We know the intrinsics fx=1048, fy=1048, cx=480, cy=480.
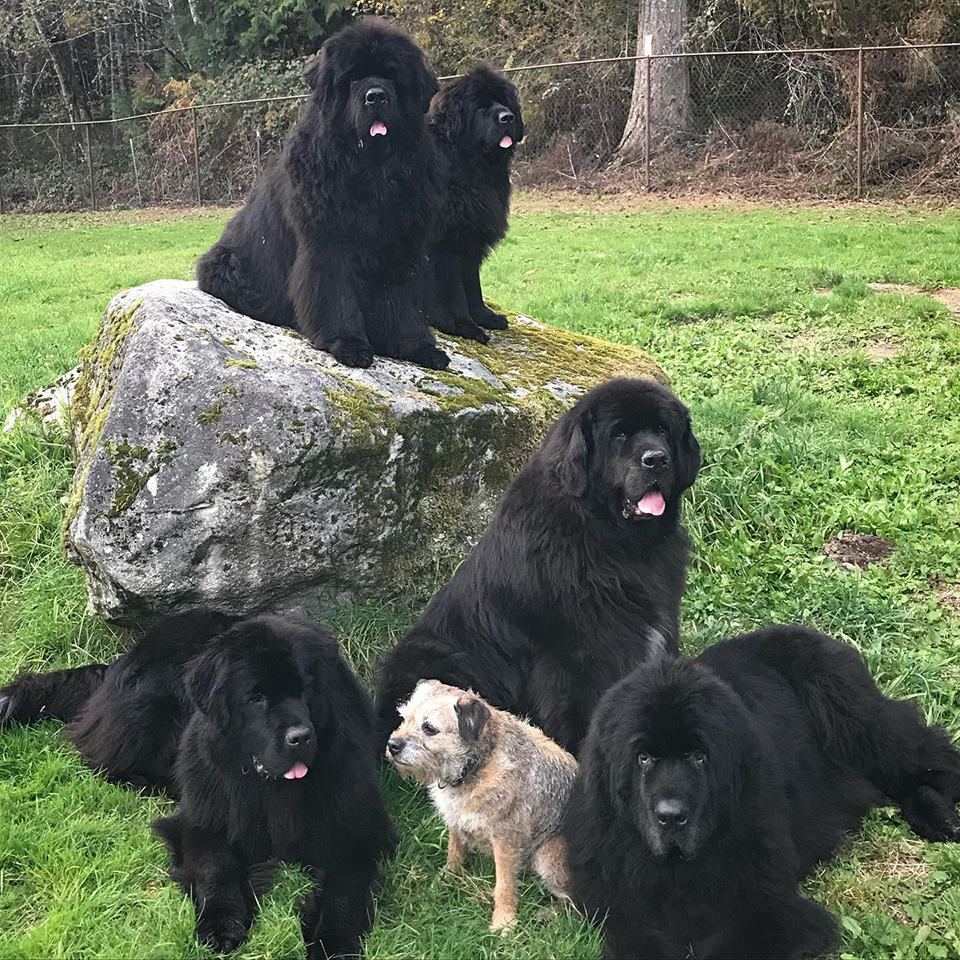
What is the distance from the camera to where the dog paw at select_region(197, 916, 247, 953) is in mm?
3277

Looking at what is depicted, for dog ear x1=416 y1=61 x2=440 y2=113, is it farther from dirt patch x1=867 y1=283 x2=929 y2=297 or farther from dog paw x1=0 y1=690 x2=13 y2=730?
dirt patch x1=867 y1=283 x2=929 y2=297

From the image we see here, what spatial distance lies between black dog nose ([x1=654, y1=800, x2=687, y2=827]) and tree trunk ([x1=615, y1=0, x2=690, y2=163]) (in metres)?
19.1

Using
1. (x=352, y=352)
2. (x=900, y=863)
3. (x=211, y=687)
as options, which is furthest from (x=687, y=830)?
(x=352, y=352)

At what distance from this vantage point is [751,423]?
6930 mm

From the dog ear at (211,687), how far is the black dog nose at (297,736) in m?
0.26

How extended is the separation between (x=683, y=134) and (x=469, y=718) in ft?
62.7

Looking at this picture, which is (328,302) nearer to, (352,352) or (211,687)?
(352,352)

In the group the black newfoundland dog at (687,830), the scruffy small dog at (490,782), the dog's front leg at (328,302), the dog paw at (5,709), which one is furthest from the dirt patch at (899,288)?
the dog paw at (5,709)

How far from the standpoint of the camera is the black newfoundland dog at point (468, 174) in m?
6.29

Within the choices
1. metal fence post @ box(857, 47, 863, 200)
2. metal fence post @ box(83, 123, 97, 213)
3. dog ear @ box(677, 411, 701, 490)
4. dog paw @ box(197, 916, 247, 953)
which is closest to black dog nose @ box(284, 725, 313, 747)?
dog paw @ box(197, 916, 247, 953)

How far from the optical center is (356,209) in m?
5.36

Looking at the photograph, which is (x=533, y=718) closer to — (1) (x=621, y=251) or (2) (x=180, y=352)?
(2) (x=180, y=352)

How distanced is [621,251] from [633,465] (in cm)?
1070

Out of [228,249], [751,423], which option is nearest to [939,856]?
[751,423]
